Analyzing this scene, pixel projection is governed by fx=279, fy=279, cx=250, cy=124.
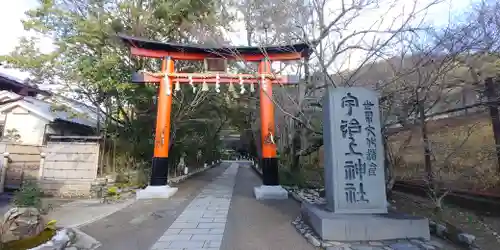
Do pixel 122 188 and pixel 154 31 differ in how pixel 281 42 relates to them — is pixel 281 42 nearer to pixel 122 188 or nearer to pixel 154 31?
pixel 154 31

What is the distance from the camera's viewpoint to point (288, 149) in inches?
617

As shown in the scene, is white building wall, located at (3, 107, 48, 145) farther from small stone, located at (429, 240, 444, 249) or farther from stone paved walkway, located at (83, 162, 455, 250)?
small stone, located at (429, 240, 444, 249)

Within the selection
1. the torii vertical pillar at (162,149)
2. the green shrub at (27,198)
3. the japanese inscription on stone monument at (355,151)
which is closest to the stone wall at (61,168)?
the torii vertical pillar at (162,149)

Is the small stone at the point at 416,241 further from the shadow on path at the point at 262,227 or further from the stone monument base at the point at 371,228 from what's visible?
the shadow on path at the point at 262,227

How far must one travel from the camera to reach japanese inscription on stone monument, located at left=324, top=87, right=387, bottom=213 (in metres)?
5.91

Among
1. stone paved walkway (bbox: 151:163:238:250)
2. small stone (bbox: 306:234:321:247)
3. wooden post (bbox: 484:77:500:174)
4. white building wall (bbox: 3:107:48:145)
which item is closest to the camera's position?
small stone (bbox: 306:234:321:247)

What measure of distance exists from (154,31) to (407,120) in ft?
41.1

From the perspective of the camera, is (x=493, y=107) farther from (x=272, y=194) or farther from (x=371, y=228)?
(x=272, y=194)

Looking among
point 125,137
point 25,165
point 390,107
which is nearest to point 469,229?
point 390,107

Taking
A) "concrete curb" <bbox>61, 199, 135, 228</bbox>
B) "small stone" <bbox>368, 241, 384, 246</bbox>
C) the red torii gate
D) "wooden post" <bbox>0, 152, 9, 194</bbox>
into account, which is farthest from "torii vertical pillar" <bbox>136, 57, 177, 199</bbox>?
"small stone" <bbox>368, 241, 384, 246</bbox>

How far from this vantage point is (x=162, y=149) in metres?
11.1

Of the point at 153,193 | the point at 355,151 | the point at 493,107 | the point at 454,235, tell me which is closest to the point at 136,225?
the point at 153,193

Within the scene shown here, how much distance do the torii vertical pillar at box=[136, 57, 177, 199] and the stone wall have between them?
2340 millimetres

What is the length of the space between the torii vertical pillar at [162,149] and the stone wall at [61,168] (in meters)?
2.34
